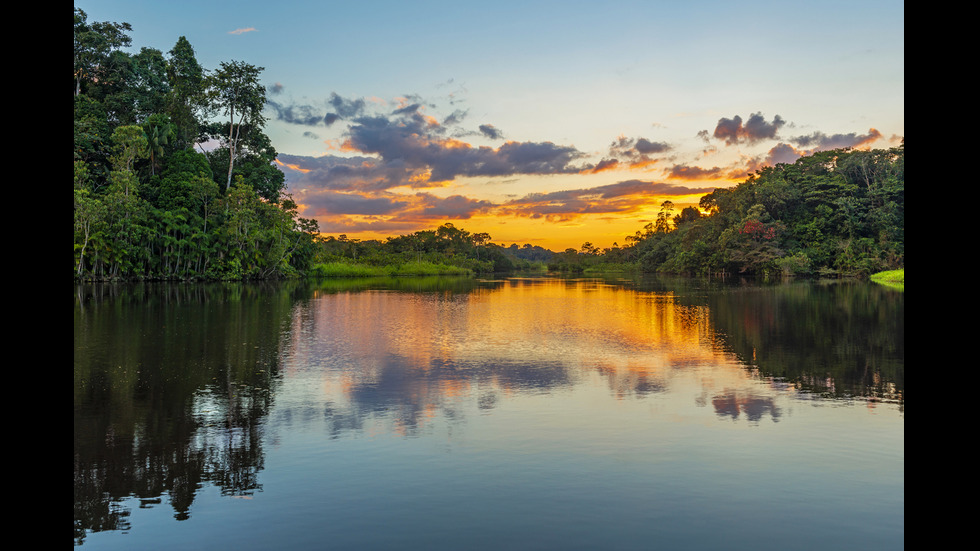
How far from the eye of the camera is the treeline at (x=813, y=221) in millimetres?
56188

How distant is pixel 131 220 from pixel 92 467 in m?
37.9

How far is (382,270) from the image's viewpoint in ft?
237

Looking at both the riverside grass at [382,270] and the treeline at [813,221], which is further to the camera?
the riverside grass at [382,270]

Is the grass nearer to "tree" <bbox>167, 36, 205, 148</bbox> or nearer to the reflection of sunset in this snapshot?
the reflection of sunset

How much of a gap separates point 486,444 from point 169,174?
43757 millimetres

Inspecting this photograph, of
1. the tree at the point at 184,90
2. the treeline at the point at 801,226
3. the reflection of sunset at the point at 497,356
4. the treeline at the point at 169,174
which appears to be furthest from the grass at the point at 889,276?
the tree at the point at 184,90

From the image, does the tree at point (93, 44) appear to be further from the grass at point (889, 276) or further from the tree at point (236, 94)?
the grass at point (889, 276)

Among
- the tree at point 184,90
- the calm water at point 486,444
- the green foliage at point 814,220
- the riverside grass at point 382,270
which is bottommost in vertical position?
the calm water at point 486,444

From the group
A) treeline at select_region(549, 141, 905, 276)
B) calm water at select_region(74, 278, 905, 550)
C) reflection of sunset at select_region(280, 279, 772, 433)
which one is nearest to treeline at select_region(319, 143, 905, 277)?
treeline at select_region(549, 141, 905, 276)

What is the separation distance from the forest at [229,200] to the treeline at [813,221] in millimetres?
138

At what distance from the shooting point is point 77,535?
461cm

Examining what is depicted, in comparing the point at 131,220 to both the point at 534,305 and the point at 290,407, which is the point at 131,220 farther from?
the point at 290,407
